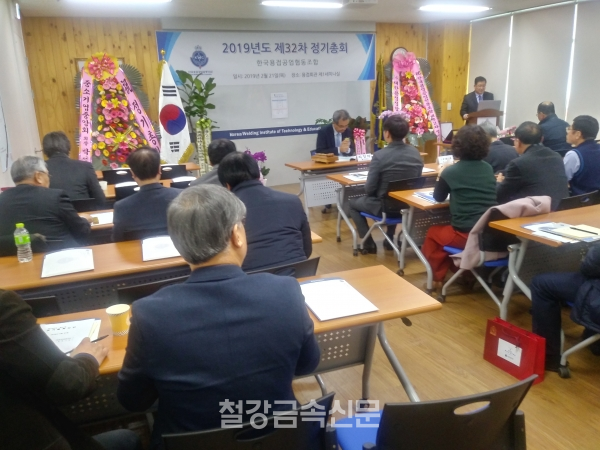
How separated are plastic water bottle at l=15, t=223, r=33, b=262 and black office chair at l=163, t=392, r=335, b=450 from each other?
5.69ft

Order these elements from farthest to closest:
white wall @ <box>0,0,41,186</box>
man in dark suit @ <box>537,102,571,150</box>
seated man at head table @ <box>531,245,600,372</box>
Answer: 1. man in dark suit @ <box>537,102,571,150</box>
2. white wall @ <box>0,0,41,186</box>
3. seated man at head table @ <box>531,245,600,372</box>

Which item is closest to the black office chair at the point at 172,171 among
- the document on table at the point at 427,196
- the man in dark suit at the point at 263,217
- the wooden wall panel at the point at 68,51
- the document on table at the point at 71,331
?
the wooden wall panel at the point at 68,51

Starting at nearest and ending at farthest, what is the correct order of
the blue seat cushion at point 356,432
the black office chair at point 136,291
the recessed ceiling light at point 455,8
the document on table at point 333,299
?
the blue seat cushion at point 356,432 → the document on table at point 333,299 → the black office chair at point 136,291 → the recessed ceiling light at point 455,8

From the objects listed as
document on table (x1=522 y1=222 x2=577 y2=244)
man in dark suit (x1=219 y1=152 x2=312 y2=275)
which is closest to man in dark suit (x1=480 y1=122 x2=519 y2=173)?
document on table (x1=522 y1=222 x2=577 y2=244)

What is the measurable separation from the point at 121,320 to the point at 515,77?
7.75m

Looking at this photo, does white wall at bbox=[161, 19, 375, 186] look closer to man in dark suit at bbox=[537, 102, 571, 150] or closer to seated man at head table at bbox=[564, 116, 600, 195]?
man in dark suit at bbox=[537, 102, 571, 150]

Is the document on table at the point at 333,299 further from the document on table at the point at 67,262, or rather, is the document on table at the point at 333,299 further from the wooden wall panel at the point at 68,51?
the wooden wall panel at the point at 68,51

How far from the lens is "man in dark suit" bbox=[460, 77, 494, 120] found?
7.47 m

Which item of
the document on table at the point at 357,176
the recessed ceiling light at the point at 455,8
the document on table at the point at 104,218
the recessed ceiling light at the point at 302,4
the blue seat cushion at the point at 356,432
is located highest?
the recessed ceiling light at the point at 455,8

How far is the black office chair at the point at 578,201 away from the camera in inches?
117

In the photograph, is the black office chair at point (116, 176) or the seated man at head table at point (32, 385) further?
the black office chair at point (116, 176)

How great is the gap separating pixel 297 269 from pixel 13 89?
3742 millimetres

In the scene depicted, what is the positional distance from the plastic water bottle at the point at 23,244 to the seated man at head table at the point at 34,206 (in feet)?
0.40

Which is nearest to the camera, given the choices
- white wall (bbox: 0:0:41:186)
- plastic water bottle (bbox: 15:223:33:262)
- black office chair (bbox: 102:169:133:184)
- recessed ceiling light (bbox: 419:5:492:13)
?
plastic water bottle (bbox: 15:223:33:262)
